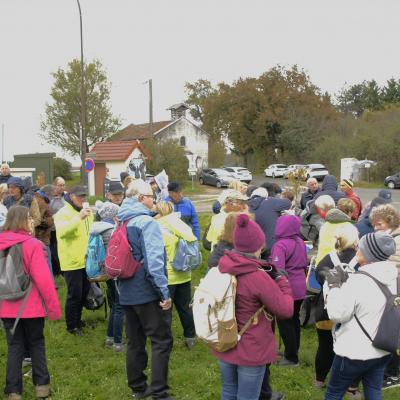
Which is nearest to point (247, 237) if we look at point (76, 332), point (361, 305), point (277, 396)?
point (361, 305)

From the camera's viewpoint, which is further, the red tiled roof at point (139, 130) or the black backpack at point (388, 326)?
the red tiled roof at point (139, 130)

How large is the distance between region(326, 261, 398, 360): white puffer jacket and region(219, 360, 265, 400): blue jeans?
626 mm

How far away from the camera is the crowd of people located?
3.41m

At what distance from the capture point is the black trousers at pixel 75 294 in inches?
252

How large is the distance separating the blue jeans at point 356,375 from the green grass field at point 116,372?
1.09 meters

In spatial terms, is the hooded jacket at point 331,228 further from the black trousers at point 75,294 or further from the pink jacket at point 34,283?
the black trousers at point 75,294

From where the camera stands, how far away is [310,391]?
487 cm

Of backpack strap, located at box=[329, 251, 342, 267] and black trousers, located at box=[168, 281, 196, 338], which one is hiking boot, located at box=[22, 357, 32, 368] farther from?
backpack strap, located at box=[329, 251, 342, 267]

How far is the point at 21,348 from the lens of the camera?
463 centimetres

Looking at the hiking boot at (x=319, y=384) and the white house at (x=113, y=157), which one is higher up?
the white house at (x=113, y=157)

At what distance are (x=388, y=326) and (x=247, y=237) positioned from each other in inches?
44.7

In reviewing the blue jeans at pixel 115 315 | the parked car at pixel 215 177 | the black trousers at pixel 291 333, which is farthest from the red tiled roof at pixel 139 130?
the black trousers at pixel 291 333

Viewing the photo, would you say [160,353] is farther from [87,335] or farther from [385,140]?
[385,140]

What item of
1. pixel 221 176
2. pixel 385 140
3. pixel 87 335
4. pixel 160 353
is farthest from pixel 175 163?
pixel 160 353
